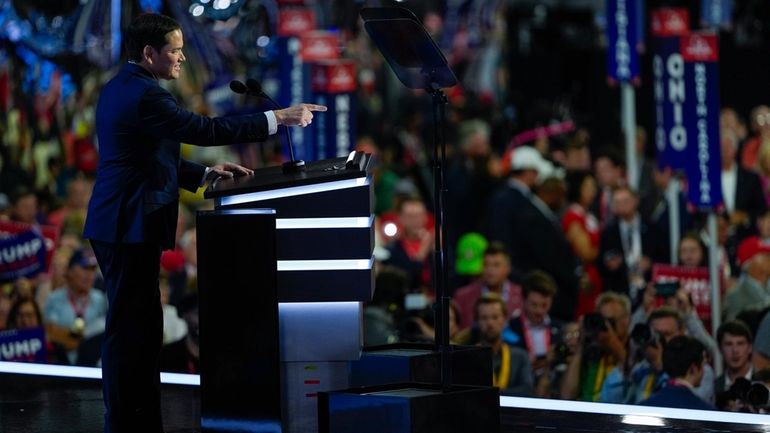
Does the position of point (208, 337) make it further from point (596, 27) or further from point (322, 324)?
point (596, 27)

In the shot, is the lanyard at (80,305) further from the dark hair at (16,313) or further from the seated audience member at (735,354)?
the seated audience member at (735,354)

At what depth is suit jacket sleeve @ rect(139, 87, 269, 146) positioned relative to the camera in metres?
5.76

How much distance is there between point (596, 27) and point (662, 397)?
79.1 feet

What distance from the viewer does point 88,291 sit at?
36.1 ft

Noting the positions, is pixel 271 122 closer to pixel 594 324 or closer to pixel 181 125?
pixel 181 125

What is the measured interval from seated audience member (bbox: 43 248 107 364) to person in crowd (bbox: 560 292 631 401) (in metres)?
3.35

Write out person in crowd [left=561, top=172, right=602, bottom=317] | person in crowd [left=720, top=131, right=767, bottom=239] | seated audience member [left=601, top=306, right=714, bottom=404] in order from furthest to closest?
person in crowd [left=720, top=131, right=767, bottom=239]
person in crowd [left=561, top=172, right=602, bottom=317]
seated audience member [left=601, top=306, right=714, bottom=404]

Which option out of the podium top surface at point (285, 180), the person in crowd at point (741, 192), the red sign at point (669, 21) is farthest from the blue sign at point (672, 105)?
the podium top surface at point (285, 180)

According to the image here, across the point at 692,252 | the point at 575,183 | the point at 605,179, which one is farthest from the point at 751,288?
the point at 575,183

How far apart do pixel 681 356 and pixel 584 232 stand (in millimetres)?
4657

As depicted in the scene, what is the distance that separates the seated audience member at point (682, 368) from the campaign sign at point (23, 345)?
142 inches

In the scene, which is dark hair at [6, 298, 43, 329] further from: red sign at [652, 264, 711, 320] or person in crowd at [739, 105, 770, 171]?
person in crowd at [739, 105, 770, 171]

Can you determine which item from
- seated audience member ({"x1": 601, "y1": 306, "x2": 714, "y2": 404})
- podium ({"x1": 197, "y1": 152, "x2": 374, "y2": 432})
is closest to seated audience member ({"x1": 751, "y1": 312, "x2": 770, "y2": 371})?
seated audience member ({"x1": 601, "y1": 306, "x2": 714, "y2": 404})

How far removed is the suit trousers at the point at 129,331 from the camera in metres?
5.82
